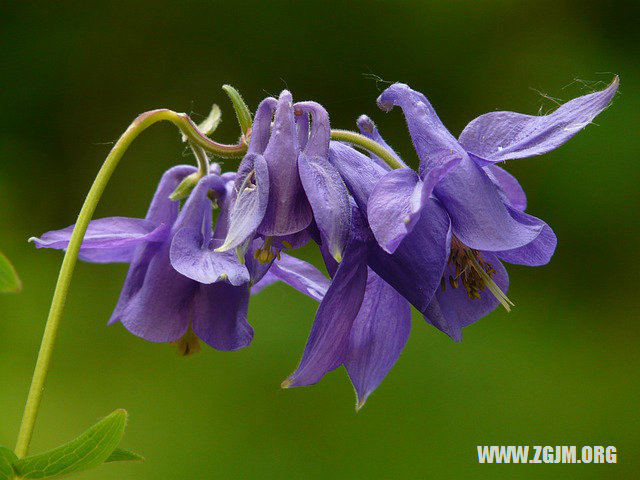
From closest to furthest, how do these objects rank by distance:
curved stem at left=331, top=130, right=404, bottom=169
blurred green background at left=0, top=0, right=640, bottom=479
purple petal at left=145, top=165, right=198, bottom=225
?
curved stem at left=331, top=130, right=404, bottom=169 < purple petal at left=145, top=165, right=198, bottom=225 < blurred green background at left=0, top=0, right=640, bottom=479

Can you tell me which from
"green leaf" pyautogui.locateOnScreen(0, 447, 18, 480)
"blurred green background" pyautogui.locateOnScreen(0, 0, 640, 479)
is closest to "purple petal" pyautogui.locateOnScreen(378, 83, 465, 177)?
"green leaf" pyautogui.locateOnScreen(0, 447, 18, 480)

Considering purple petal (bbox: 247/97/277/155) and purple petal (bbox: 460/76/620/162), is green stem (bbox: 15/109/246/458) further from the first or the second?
purple petal (bbox: 460/76/620/162)

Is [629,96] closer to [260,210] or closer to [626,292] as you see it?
[626,292]

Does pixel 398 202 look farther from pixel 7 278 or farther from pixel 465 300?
pixel 7 278

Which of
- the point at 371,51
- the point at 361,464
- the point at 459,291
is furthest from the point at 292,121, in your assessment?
the point at 371,51

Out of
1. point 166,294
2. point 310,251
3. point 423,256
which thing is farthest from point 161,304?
point 310,251

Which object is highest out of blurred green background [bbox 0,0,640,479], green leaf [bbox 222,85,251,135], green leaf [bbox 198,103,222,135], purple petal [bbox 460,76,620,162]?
green leaf [bbox 222,85,251,135]
